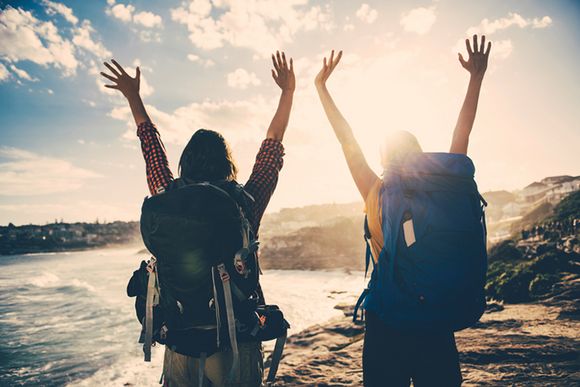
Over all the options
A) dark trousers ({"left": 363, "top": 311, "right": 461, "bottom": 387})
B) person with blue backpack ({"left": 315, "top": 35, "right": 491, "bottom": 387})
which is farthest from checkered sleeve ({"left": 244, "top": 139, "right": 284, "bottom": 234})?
dark trousers ({"left": 363, "top": 311, "right": 461, "bottom": 387})

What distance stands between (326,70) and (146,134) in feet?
4.76

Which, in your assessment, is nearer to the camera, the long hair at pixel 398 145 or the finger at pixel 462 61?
the long hair at pixel 398 145

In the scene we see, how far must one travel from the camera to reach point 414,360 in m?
1.77

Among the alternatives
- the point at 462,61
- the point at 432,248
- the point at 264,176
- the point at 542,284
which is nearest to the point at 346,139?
the point at 264,176

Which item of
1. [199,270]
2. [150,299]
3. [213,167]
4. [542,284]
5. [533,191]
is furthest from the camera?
[533,191]

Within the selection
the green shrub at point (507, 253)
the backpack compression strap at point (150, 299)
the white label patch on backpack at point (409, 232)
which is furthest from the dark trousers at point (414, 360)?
the green shrub at point (507, 253)

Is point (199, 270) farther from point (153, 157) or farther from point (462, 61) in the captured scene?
point (462, 61)

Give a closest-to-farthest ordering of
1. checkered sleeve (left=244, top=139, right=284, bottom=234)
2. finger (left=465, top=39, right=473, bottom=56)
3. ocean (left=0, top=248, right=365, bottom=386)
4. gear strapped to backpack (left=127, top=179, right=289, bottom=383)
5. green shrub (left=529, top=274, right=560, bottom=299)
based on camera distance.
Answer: gear strapped to backpack (left=127, top=179, right=289, bottom=383)
checkered sleeve (left=244, top=139, right=284, bottom=234)
finger (left=465, top=39, right=473, bottom=56)
green shrub (left=529, top=274, right=560, bottom=299)
ocean (left=0, top=248, right=365, bottom=386)

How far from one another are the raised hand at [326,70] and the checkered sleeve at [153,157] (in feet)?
4.20

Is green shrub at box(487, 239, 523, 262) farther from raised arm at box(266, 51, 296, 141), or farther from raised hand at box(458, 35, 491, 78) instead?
raised arm at box(266, 51, 296, 141)

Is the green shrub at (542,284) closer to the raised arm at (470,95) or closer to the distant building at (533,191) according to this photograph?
the raised arm at (470,95)

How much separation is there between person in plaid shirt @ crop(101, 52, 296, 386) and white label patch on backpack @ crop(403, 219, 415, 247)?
782 millimetres

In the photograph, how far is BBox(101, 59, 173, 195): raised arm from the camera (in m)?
2.06

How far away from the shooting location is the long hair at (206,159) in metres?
1.75
